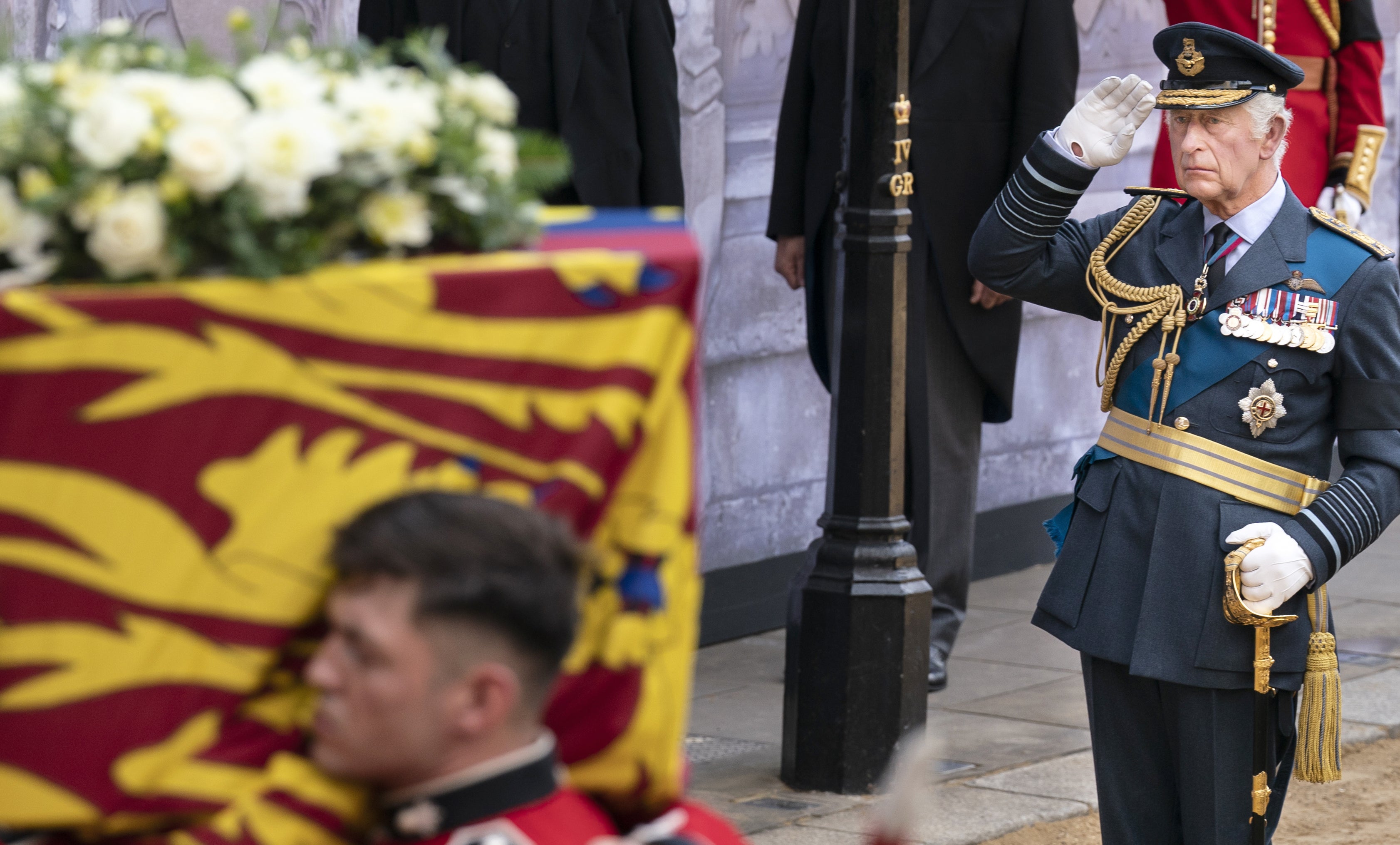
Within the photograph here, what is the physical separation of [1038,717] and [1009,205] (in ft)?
7.56

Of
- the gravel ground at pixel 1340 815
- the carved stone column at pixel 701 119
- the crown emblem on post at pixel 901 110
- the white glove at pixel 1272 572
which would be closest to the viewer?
the white glove at pixel 1272 572

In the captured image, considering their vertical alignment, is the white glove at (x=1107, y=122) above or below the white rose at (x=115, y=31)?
below

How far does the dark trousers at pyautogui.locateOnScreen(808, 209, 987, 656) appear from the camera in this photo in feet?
20.0

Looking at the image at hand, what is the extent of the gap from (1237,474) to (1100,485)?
281mm

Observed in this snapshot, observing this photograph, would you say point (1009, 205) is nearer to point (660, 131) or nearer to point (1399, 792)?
point (660, 131)

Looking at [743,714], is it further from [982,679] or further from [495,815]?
[495,815]

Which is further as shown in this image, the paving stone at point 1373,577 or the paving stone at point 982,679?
the paving stone at point 1373,577

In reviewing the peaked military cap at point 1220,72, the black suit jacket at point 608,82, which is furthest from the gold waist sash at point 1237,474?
the black suit jacket at point 608,82

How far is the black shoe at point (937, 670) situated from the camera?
6.08 metres

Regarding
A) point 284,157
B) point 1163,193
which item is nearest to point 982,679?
point 1163,193

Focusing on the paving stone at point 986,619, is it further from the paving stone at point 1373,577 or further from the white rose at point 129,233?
the white rose at point 129,233

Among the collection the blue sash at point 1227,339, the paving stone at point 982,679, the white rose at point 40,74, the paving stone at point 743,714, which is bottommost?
the paving stone at point 982,679

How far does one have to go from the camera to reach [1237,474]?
381 cm

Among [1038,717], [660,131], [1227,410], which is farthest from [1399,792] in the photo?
[660,131]
